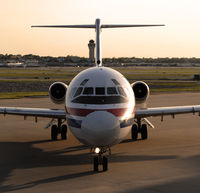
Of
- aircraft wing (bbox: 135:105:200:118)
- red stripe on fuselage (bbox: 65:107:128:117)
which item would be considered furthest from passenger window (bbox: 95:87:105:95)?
aircraft wing (bbox: 135:105:200:118)

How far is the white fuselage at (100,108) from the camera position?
35.6 ft

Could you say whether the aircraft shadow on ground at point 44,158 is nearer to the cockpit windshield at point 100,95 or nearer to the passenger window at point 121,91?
the cockpit windshield at point 100,95

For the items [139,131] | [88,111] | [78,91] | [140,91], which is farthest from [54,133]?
[88,111]

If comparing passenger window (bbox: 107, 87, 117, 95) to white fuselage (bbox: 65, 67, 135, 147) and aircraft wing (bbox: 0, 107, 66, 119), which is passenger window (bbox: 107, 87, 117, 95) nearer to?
white fuselage (bbox: 65, 67, 135, 147)

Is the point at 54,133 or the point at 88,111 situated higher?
the point at 88,111

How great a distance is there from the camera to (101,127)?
1064cm

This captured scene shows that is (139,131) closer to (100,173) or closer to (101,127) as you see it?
(100,173)

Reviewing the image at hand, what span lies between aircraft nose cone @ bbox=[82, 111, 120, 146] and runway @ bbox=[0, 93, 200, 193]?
107 cm

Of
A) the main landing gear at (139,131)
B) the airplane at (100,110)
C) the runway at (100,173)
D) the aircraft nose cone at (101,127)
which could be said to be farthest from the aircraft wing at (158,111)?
the aircraft nose cone at (101,127)

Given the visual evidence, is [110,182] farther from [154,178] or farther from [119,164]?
[119,164]

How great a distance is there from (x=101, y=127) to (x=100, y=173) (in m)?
1.83

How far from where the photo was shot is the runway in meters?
10.6

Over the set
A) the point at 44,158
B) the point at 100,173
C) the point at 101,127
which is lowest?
the point at 44,158

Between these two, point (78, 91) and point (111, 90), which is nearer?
point (111, 90)
